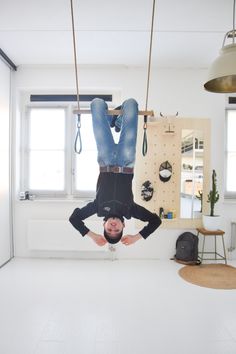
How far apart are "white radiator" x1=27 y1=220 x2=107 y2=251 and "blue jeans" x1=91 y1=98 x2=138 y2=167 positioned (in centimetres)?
219

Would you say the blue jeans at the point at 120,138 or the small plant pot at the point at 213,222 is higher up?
the blue jeans at the point at 120,138

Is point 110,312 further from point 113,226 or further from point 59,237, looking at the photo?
point 59,237

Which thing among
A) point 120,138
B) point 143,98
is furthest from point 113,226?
point 143,98

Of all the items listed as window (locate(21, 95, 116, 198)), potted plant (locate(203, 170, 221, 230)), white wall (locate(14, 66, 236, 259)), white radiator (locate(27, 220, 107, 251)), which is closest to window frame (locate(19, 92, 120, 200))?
window (locate(21, 95, 116, 198))

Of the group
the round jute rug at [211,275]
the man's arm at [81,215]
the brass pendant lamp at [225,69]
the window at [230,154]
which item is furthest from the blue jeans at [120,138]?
the window at [230,154]

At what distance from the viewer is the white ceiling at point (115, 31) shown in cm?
273

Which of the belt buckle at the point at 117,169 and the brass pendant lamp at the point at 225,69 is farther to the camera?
the belt buckle at the point at 117,169

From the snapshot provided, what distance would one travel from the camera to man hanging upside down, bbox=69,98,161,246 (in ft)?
6.55

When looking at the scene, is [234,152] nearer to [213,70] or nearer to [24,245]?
[213,70]

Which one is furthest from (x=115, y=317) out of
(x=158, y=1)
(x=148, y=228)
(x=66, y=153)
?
(x=158, y=1)

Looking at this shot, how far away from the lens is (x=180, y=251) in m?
3.99

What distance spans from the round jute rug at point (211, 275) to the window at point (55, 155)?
193 cm

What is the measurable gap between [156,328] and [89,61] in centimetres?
366

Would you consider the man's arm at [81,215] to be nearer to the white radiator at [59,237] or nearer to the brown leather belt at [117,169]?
the brown leather belt at [117,169]
